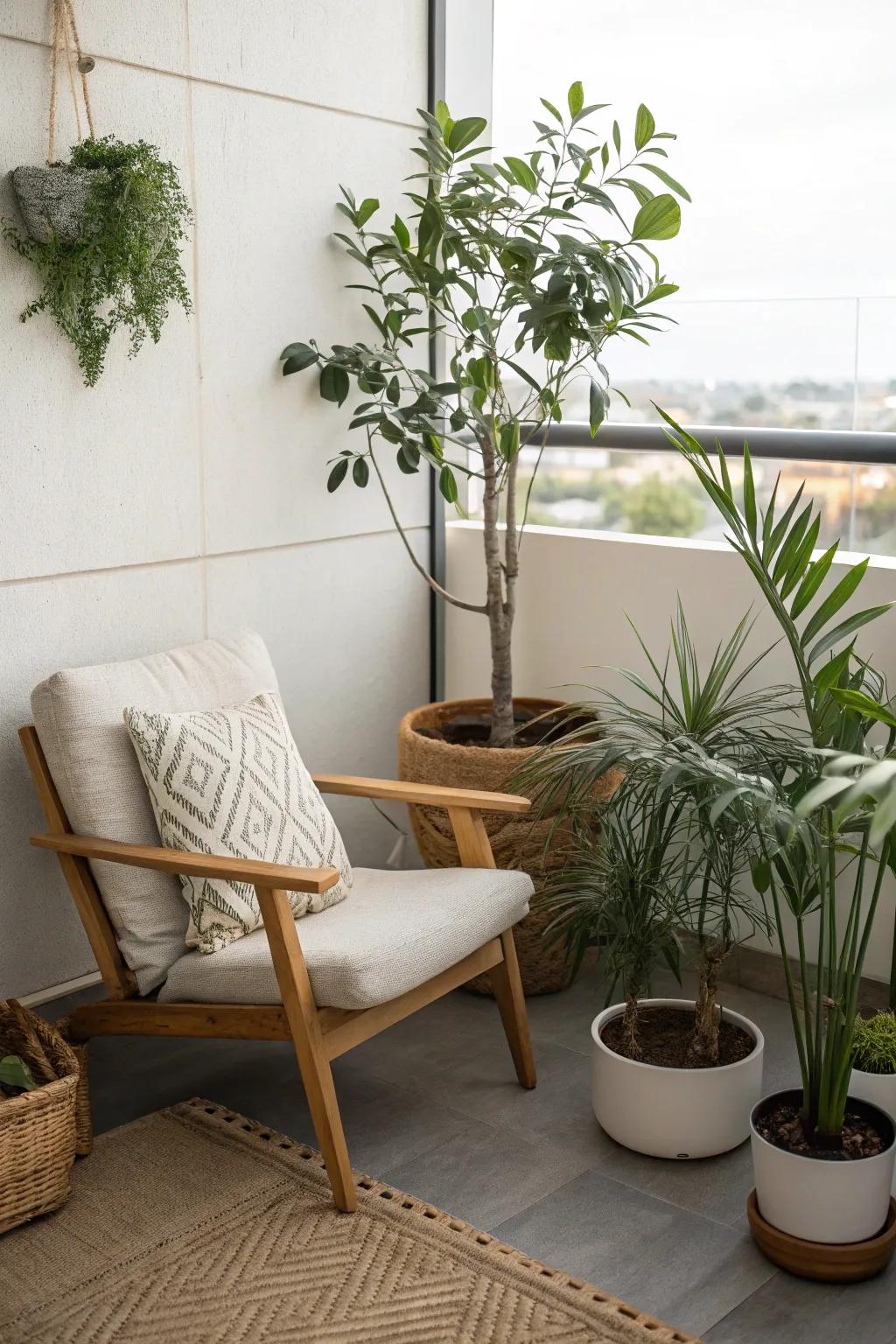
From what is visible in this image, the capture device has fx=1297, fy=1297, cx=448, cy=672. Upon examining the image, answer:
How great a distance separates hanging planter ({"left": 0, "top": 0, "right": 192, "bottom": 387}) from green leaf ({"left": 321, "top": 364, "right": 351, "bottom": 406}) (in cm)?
51

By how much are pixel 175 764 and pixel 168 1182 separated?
760 millimetres

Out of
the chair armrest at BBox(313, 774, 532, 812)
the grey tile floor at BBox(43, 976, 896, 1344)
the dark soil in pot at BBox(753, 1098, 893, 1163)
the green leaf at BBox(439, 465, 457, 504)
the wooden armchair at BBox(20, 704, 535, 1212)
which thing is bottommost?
the grey tile floor at BBox(43, 976, 896, 1344)

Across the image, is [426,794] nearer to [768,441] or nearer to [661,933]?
[661,933]

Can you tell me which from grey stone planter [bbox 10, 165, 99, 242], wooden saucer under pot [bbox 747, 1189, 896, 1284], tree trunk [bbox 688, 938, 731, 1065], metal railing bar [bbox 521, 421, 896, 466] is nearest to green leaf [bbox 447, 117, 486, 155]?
metal railing bar [bbox 521, 421, 896, 466]

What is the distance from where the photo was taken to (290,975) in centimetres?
220

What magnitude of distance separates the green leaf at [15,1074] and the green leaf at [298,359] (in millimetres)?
1635

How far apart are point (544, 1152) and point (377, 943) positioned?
583mm

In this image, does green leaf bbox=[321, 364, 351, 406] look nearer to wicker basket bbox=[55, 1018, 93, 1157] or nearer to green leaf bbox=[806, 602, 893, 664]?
green leaf bbox=[806, 602, 893, 664]

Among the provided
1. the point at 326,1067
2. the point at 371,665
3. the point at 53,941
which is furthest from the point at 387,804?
the point at 326,1067

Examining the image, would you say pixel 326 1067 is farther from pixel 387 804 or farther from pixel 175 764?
pixel 387 804

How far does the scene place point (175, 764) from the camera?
247 cm

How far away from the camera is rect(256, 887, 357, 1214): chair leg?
86.4 inches

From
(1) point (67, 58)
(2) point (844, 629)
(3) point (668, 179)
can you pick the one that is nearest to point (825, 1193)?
(2) point (844, 629)

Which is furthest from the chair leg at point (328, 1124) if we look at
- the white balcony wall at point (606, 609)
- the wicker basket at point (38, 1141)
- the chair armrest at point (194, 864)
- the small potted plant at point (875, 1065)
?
the white balcony wall at point (606, 609)
